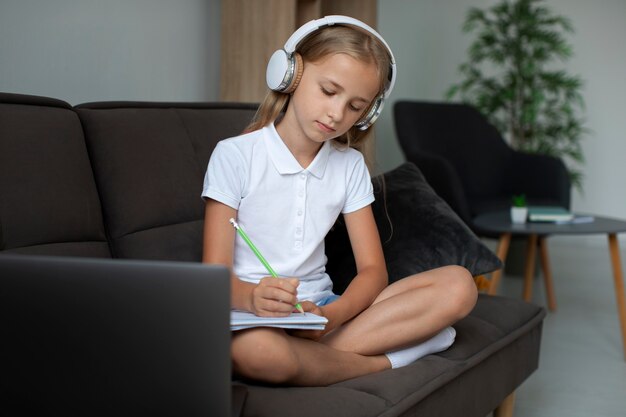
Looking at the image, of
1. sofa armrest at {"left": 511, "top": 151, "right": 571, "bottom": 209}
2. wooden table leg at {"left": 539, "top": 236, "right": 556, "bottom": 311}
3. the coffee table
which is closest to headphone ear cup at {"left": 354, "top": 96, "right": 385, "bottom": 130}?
the coffee table

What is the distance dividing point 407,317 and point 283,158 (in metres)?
0.40

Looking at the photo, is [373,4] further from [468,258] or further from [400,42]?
[468,258]

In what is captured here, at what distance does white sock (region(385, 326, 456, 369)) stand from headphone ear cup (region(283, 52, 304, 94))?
0.55 metres

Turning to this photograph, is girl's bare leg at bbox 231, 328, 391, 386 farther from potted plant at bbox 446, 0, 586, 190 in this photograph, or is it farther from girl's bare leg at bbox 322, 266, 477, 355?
potted plant at bbox 446, 0, 586, 190

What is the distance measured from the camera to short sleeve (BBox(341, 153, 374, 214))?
1.77 m

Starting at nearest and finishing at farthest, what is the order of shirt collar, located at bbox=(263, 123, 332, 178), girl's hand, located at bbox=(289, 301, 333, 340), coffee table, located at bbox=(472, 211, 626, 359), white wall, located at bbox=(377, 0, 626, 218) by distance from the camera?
1. girl's hand, located at bbox=(289, 301, 333, 340)
2. shirt collar, located at bbox=(263, 123, 332, 178)
3. coffee table, located at bbox=(472, 211, 626, 359)
4. white wall, located at bbox=(377, 0, 626, 218)

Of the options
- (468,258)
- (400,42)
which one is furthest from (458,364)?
(400,42)

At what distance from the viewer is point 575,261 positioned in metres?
4.93

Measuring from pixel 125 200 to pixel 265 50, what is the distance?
4.92 ft

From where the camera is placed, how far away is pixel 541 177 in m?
4.14

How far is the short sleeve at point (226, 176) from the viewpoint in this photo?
63.1 inches

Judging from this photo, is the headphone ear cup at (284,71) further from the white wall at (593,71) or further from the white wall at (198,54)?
the white wall at (593,71)

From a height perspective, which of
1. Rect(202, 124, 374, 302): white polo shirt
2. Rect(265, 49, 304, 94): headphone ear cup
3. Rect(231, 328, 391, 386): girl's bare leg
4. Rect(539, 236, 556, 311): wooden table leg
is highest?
Rect(265, 49, 304, 94): headphone ear cup

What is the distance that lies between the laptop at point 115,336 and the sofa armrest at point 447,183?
266 cm
